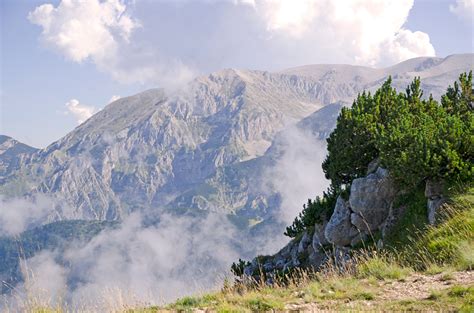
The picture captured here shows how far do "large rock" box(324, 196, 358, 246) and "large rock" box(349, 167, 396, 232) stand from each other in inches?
45.1

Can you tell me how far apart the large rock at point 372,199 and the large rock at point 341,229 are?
1.15 metres

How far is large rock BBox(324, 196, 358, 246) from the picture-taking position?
92.7 feet

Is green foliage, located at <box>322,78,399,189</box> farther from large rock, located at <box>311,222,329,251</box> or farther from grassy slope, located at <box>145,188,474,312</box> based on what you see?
grassy slope, located at <box>145,188,474,312</box>

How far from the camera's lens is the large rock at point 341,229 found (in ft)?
92.7

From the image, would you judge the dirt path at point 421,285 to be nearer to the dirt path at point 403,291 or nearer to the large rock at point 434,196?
the dirt path at point 403,291

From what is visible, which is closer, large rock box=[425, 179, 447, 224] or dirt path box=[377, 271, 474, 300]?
dirt path box=[377, 271, 474, 300]

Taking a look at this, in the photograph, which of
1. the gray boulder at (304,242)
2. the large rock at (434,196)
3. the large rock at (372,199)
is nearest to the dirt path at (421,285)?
the large rock at (434,196)

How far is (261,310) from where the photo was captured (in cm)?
1067

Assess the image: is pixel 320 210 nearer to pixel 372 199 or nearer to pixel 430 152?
pixel 372 199

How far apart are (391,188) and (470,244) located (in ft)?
41.5

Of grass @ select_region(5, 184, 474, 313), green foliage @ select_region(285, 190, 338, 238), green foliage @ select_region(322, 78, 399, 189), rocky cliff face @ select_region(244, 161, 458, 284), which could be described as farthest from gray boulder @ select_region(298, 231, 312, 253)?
grass @ select_region(5, 184, 474, 313)

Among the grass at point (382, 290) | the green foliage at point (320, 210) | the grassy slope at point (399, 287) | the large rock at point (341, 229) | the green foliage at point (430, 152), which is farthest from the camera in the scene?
the green foliage at point (320, 210)

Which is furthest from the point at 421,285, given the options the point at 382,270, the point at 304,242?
the point at 304,242

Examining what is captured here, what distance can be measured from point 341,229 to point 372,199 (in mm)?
3889
